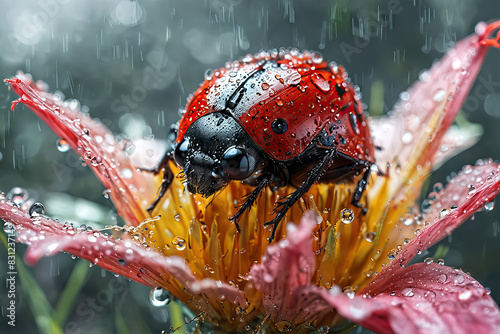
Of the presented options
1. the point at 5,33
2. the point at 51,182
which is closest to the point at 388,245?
the point at 51,182

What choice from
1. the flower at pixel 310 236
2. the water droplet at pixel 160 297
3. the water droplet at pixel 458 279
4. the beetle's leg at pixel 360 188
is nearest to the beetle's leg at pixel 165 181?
the flower at pixel 310 236

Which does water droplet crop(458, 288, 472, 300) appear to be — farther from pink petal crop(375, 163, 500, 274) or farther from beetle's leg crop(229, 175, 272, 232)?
beetle's leg crop(229, 175, 272, 232)

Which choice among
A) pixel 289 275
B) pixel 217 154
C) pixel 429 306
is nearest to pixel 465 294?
pixel 429 306

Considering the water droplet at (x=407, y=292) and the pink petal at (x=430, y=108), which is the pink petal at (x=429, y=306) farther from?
the pink petal at (x=430, y=108)

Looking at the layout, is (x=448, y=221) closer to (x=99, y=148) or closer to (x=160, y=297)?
(x=160, y=297)

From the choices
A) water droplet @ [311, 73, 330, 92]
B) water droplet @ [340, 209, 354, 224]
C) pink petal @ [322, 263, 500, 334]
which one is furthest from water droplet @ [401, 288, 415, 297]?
water droplet @ [311, 73, 330, 92]

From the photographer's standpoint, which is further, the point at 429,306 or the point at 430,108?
the point at 430,108

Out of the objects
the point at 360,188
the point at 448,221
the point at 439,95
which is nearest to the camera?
the point at 448,221

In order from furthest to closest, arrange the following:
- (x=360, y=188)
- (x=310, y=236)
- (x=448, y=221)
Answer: (x=360, y=188)
(x=448, y=221)
(x=310, y=236)

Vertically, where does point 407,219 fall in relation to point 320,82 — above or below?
below
